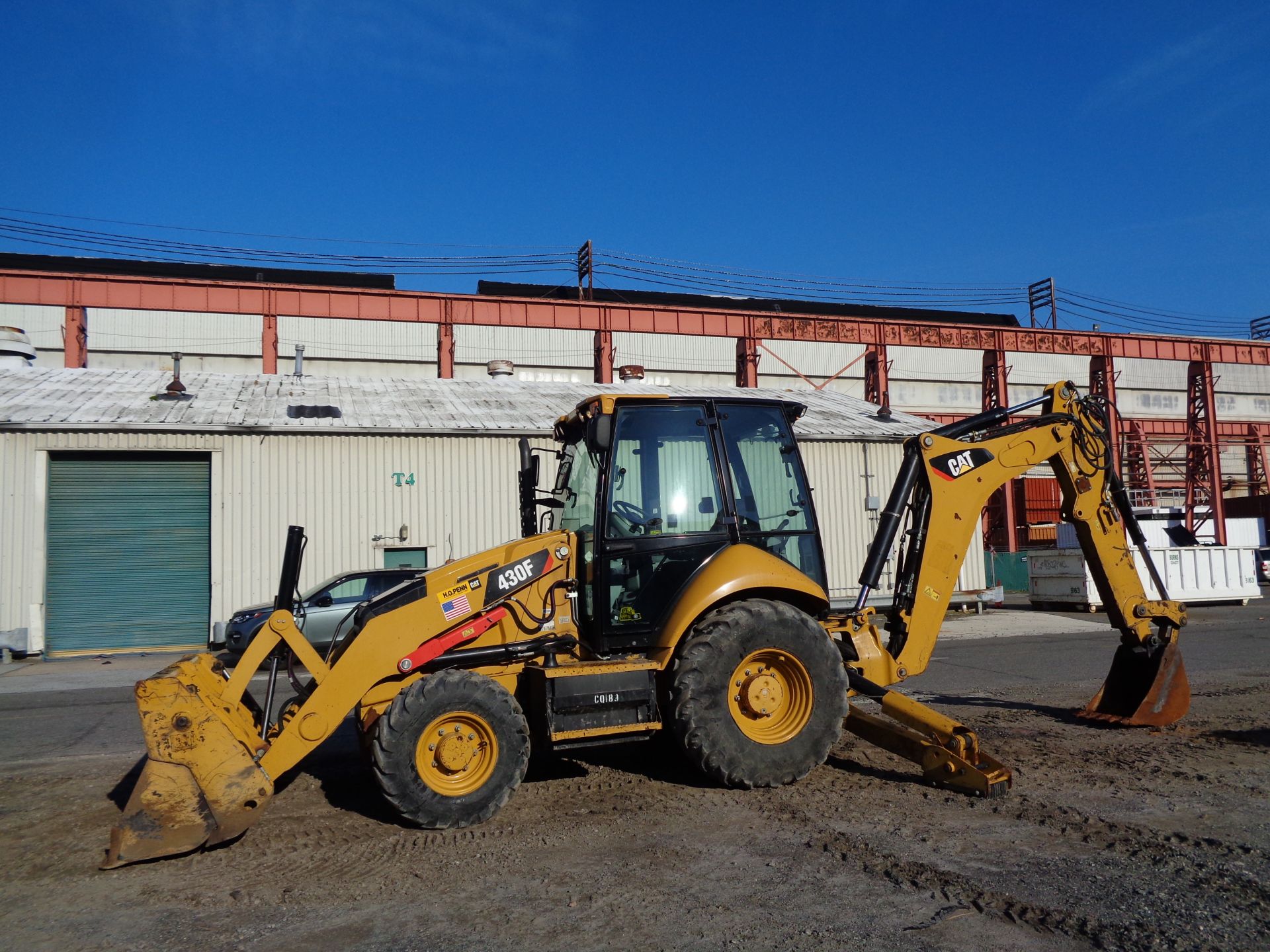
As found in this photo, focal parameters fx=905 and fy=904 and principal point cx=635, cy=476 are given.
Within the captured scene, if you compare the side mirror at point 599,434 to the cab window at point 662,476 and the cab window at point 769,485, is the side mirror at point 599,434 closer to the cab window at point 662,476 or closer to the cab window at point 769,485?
the cab window at point 662,476

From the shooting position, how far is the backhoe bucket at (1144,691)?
7477 mm

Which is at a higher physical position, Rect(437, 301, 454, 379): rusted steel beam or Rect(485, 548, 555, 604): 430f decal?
Rect(437, 301, 454, 379): rusted steel beam

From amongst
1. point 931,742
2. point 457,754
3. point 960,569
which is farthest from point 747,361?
point 457,754

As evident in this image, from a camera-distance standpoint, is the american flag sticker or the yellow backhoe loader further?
the american flag sticker

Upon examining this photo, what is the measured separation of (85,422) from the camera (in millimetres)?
16609

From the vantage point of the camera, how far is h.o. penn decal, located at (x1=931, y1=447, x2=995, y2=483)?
705 centimetres

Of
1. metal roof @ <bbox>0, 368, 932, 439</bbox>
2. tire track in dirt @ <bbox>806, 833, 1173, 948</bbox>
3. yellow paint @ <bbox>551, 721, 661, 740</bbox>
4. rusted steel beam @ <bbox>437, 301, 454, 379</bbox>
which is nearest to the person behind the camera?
tire track in dirt @ <bbox>806, 833, 1173, 948</bbox>

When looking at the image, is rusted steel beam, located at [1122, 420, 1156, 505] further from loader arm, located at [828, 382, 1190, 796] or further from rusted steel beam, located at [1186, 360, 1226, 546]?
loader arm, located at [828, 382, 1190, 796]

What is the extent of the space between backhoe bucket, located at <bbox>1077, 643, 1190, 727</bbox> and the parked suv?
995cm

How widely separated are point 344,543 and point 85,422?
510cm

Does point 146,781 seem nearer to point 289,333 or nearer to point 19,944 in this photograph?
point 19,944

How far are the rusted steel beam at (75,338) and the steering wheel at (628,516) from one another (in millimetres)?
29446

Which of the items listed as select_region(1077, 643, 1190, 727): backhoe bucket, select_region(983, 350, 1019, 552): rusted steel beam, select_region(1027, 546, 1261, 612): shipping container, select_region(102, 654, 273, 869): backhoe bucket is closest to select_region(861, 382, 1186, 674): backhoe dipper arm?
select_region(1077, 643, 1190, 727): backhoe bucket

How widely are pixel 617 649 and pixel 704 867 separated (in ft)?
5.50
